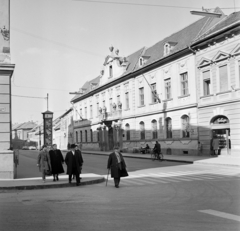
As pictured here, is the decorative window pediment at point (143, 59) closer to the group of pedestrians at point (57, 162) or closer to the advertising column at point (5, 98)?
the advertising column at point (5, 98)

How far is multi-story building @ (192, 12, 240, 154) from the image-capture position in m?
26.9

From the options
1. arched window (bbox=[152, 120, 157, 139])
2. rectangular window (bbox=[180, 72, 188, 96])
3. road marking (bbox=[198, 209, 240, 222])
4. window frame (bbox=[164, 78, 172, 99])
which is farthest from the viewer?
arched window (bbox=[152, 120, 157, 139])

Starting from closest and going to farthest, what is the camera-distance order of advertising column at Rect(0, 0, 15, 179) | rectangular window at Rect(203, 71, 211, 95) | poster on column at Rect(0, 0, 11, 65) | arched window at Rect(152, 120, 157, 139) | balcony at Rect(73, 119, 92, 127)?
advertising column at Rect(0, 0, 15, 179) < poster on column at Rect(0, 0, 11, 65) < rectangular window at Rect(203, 71, 211, 95) < arched window at Rect(152, 120, 157, 139) < balcony at Rect(73, 119, 92, 127)

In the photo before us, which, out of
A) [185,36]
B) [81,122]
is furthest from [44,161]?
[81,122]

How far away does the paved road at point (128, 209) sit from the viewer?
6.81m

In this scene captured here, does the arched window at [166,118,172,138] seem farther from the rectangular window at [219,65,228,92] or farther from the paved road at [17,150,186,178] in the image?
the rectangular window at [219,65,228,92]

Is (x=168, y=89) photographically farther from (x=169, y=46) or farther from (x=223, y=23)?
(x=223, y=23)

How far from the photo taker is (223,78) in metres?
28.4

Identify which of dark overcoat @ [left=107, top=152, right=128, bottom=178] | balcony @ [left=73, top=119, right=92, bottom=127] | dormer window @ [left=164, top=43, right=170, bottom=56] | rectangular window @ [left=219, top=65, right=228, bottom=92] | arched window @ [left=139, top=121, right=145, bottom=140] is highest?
dormer window @ [left=164, top=43, right=170, bottom=56]

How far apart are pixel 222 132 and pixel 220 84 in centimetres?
397

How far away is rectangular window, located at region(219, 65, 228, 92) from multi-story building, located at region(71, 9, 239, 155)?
328 centimetres

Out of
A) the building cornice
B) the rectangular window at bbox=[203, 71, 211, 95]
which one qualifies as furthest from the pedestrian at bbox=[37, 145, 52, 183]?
the building cornice

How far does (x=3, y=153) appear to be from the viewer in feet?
51.2

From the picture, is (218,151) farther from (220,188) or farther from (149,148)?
(220,188)
